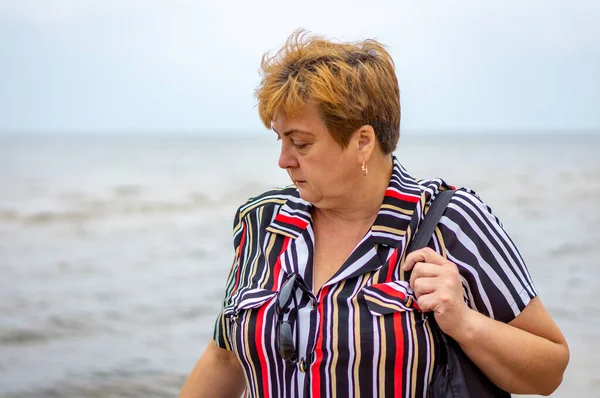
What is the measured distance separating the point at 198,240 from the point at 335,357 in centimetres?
1078

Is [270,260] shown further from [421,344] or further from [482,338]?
[482,338]

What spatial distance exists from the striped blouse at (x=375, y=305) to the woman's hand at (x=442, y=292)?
0.22 ft

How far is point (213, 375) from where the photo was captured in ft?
8.07

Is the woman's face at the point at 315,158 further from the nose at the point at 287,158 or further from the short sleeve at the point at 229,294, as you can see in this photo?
the short sleeve at the point at 229,294

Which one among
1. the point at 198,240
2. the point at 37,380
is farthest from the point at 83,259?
the point at 37,380

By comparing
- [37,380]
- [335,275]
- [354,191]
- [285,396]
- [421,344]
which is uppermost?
[354,191]

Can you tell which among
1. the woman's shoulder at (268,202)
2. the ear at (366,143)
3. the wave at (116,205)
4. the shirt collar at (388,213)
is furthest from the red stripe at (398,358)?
the wave at (116,205)

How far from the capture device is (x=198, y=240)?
12672mm

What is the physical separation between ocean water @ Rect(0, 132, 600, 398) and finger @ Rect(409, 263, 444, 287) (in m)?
4.06

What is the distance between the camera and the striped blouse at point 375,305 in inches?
79.6

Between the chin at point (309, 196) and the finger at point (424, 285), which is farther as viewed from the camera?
the chin at point (309, 196)

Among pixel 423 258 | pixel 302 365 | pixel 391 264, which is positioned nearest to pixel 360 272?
pixel 391 264

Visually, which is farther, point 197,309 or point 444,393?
point 197,309

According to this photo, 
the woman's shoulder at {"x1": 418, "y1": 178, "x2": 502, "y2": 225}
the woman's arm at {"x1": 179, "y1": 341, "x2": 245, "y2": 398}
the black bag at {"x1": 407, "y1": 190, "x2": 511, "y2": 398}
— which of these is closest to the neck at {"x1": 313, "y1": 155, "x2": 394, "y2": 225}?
the woman's shoulder at {"x1": 418, "y1": 178, "x2": 502, "y2": 225}
